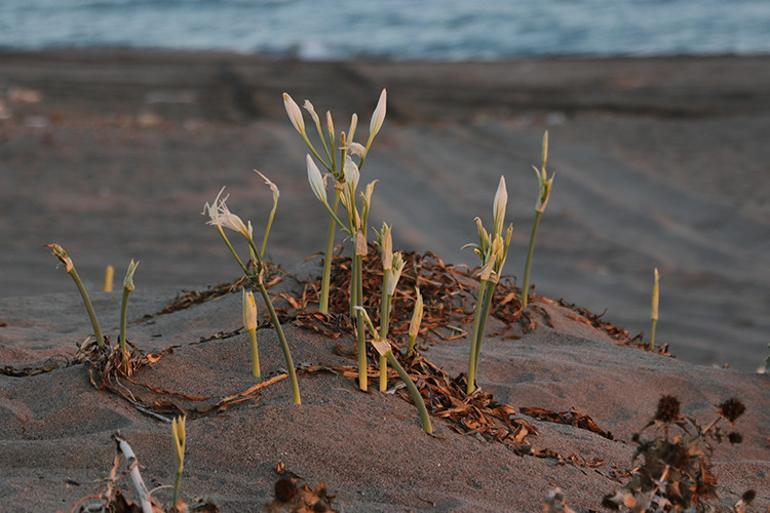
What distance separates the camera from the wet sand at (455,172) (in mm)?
8430

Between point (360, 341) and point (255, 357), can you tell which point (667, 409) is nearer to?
point (360, 341)

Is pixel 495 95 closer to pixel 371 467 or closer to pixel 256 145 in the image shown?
pixel 256 145

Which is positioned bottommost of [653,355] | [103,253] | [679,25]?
[103,253]

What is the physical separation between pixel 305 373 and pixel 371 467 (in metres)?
0.41

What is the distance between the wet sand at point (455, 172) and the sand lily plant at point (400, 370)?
3.95 metres

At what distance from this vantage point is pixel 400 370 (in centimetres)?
236

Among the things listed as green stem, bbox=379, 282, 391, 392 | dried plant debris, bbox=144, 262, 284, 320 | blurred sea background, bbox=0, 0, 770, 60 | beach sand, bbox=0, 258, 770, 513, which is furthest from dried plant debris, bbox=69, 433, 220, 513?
blurred sea background, bbox=0, 0, 770, 60

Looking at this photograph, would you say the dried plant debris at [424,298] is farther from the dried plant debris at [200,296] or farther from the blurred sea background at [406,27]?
the blurred sea background at [406,27]

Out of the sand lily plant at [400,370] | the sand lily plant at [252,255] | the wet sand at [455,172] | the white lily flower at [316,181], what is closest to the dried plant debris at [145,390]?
the sand lily plant at [252,255]

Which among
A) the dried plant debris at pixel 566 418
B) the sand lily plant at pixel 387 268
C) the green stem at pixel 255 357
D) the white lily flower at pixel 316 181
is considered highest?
the white lily flower at pixel 316 181

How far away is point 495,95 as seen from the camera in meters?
15.7

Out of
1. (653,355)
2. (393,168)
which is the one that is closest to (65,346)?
(653,355)

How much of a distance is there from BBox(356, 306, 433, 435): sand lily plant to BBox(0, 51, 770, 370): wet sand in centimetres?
395

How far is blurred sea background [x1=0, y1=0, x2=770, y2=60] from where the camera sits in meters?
20.7
